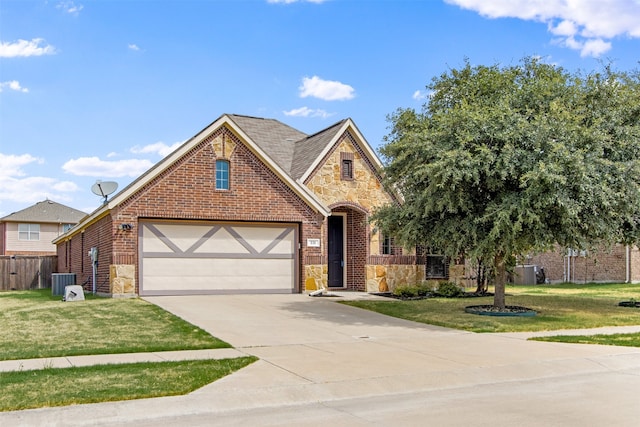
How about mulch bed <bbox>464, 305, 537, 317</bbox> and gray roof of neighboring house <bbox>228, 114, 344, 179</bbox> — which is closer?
mulch bed <bbox>464, 305, 537, 317</bbox>

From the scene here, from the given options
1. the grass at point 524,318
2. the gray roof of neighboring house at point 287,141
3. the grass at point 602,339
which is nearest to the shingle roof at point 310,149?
the gray roof of neighboring house at point 287,141

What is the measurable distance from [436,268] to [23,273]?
19.8 m

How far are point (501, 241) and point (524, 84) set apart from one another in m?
4.15

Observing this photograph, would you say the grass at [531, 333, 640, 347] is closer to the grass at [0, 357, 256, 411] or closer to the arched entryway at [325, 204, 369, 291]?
the grass at [0, 357, 256, 411]

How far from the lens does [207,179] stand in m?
20.2

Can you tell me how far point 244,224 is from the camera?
2089 centimetres

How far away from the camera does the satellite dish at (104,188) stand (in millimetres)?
21234

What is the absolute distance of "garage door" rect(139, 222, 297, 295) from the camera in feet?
63.8

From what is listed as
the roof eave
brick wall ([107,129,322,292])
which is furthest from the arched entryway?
brick wall ([107,129,322,292])

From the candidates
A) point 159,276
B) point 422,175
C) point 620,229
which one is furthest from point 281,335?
point 620,229

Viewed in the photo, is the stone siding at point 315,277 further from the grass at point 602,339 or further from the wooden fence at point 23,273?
the wooden fence at point 23,273

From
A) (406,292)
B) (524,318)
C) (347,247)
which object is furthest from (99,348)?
(347,247)

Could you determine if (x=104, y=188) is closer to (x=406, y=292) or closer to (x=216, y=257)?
(x=216, y=257)

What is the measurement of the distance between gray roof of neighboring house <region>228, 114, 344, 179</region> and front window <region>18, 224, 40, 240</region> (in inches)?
1137
